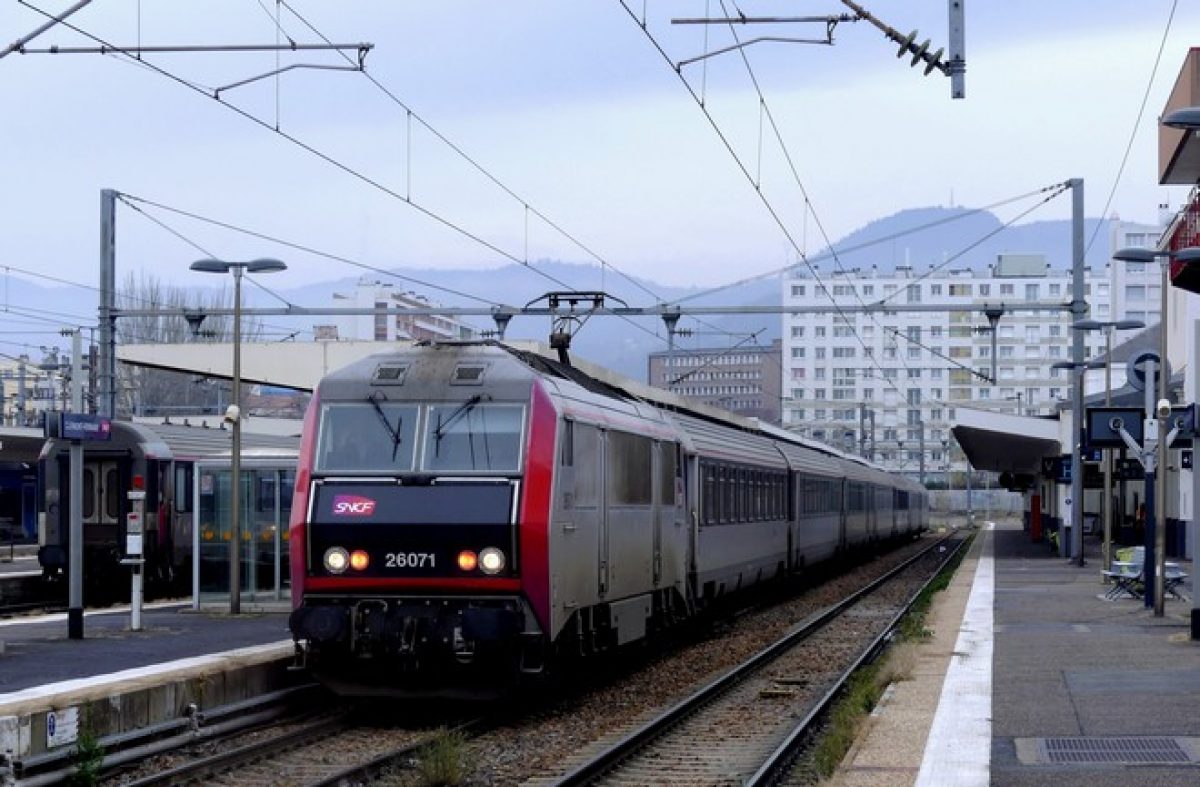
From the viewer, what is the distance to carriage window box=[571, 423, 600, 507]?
16000 mm

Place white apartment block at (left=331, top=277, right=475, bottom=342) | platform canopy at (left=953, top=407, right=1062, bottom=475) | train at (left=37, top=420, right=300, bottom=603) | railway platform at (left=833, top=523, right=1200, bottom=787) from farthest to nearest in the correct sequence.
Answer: white apartment block at (left=331, top=277, right=475, bottom=342), platform canopy at (left=953, top=407, right=1062, bottom=475), train at (left=37, top=420, right=300, bottom=603), railway platform at (left=833, top=523, right=1200, bottom=787)

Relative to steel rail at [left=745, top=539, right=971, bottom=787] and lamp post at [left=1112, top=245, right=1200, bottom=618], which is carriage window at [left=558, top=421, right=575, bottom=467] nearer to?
steel rail at [left=745, top=539, right=971, bottom=787]

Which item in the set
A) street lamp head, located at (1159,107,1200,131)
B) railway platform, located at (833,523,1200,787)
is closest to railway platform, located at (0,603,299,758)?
railway platform, located at (833,523,1200,787)

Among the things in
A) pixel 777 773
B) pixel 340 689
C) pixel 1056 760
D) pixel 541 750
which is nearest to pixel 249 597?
pixel 340 689

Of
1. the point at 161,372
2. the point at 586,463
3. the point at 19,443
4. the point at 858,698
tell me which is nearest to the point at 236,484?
the point at 586,463

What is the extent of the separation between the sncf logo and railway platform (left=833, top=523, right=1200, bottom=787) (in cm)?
447

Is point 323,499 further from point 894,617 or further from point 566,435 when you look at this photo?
point 894,617

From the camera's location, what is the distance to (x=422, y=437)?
15.4 meters

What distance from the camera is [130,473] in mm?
29484

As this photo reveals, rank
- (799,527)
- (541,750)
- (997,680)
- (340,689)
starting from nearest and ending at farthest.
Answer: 1. (541,750)
2. (340,689)
3. (997,680)
4. (799,527)

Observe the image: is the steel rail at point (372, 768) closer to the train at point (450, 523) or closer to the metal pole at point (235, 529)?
the train at point (450, 523)

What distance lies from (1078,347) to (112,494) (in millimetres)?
22408

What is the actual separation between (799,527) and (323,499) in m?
21.4

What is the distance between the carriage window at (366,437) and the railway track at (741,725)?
10.1ft
